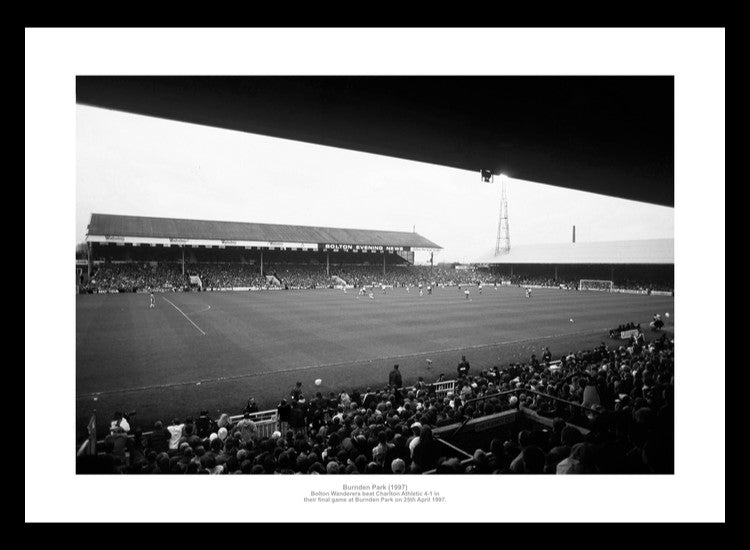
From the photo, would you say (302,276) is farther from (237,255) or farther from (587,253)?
(587,253)

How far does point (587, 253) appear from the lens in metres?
46.0

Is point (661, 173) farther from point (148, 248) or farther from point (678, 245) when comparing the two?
point (148, 248)

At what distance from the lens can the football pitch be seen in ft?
32.2

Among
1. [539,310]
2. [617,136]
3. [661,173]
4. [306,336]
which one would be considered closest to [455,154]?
[617,136]

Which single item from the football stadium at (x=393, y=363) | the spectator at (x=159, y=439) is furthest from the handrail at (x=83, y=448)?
the spectator at (x=159, y=439)

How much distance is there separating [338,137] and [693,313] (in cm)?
520

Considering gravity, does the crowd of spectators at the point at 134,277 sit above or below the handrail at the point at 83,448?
above

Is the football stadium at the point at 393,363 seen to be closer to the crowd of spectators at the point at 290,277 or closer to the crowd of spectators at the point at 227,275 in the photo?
the crowd of spectators at the point at 290,277

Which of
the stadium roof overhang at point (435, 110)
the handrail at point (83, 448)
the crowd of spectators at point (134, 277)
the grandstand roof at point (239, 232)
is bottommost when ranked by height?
the handrail at point (83, 448)

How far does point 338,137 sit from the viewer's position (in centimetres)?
513

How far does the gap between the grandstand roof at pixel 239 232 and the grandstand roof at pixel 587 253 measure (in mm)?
11790

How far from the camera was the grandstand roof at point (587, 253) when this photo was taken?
3847 centimetres

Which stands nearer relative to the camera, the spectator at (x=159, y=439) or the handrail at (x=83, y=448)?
the handrail at (x=83, y=448)

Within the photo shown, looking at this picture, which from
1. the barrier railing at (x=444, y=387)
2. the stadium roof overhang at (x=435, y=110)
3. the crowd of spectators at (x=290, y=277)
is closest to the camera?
the stadium roof overhang at (x=435, y=110)
